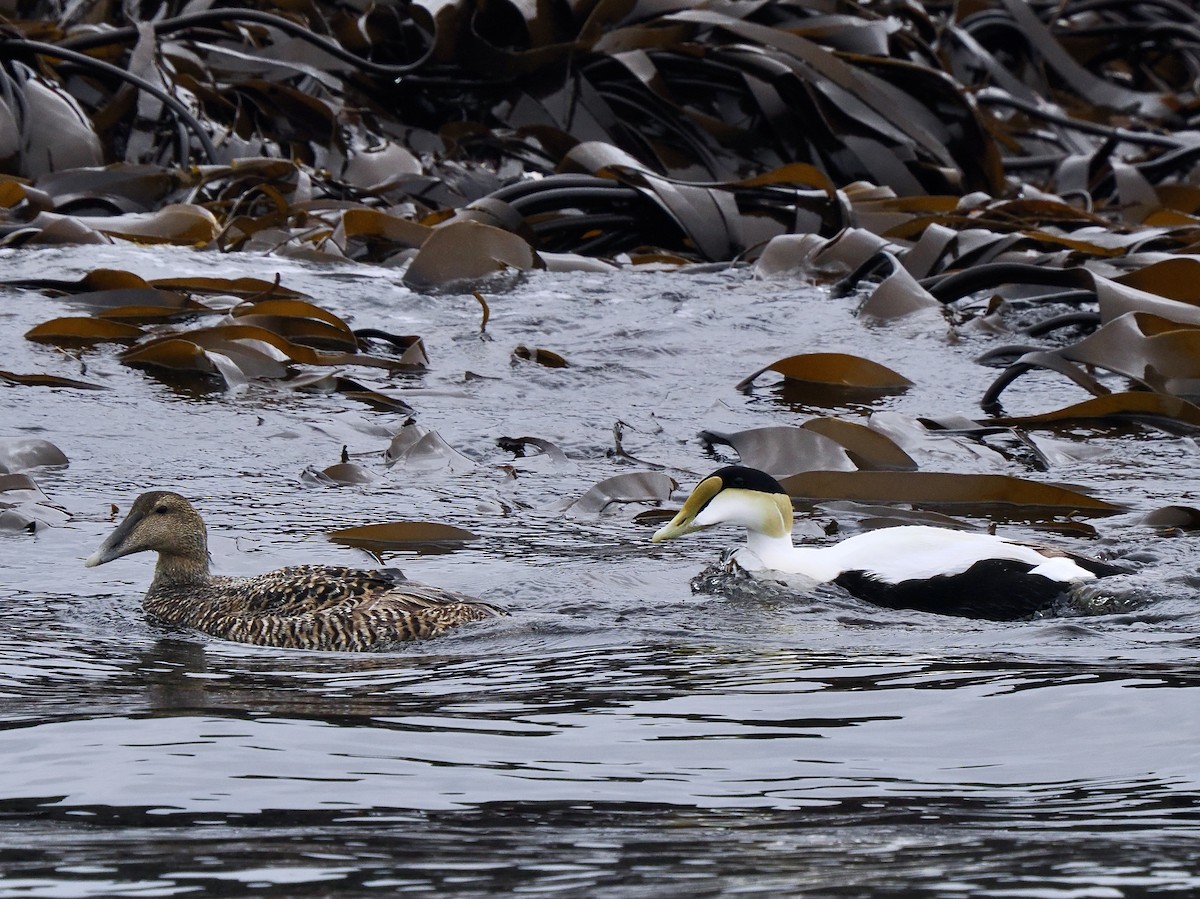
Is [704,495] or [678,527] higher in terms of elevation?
[704,495]

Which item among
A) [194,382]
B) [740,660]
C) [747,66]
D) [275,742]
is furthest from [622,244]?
[275,742]

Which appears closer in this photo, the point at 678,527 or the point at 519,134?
the point at 678,527

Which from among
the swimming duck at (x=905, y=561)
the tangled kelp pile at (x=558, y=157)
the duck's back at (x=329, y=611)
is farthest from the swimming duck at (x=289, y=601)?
the tangled kelp pile at (x=558, y=157)

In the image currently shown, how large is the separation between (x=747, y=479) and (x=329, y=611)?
1.46 m

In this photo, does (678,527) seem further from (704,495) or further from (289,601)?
(289,601)

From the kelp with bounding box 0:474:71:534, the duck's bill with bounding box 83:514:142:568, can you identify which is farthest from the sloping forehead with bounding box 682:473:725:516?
the kelp with bounding box 0:474:71:534

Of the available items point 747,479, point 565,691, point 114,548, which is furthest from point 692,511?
point 114,548

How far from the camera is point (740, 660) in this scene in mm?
4594

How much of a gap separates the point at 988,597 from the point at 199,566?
2396 mm

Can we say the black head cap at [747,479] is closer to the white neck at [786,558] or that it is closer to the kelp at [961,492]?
the white neck at [786,558]

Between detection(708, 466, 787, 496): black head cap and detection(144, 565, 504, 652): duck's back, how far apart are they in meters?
0.99

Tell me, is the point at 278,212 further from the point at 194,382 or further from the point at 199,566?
the point at 199,566

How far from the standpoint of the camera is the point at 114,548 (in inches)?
212

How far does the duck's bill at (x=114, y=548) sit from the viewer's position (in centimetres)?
537
